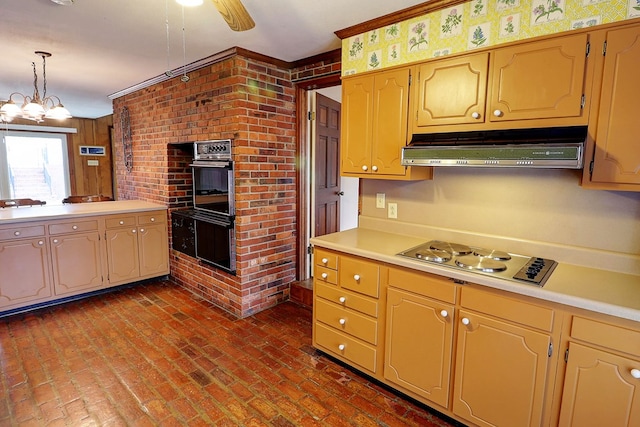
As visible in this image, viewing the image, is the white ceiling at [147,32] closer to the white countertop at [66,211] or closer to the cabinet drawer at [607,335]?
the white countertop at [66,211]

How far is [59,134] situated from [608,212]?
26.7ft

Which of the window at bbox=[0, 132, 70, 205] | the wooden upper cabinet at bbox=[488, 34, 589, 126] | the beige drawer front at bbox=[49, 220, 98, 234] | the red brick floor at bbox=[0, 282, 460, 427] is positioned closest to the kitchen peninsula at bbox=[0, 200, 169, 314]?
the beige drawer front at bbox=[49, 220, 98, 234]

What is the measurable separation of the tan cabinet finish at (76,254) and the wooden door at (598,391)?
155 inches

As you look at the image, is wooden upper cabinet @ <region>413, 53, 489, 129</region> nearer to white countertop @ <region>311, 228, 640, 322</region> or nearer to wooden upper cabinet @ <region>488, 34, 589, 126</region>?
wooden upper cabinet @ <region>488, 34, 589, 126</region>

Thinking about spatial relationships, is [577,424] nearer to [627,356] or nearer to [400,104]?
[627,356]

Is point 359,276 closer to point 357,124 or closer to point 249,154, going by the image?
point 357,124

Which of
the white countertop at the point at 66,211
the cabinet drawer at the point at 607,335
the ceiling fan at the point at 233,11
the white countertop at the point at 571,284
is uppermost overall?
the ceiling fan at the point at 233,11

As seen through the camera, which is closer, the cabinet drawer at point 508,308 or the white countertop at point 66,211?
the cabinet drawer at point 508,308

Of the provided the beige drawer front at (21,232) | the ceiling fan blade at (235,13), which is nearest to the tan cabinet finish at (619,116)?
the ceiling fan blade at (235,13)

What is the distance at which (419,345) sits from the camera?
1.93 meters

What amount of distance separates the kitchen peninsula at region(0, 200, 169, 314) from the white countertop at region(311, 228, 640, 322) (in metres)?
2.69

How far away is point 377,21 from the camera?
225 cm

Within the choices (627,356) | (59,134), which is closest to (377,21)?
(627,356)

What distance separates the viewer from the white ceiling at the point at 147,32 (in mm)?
2109
